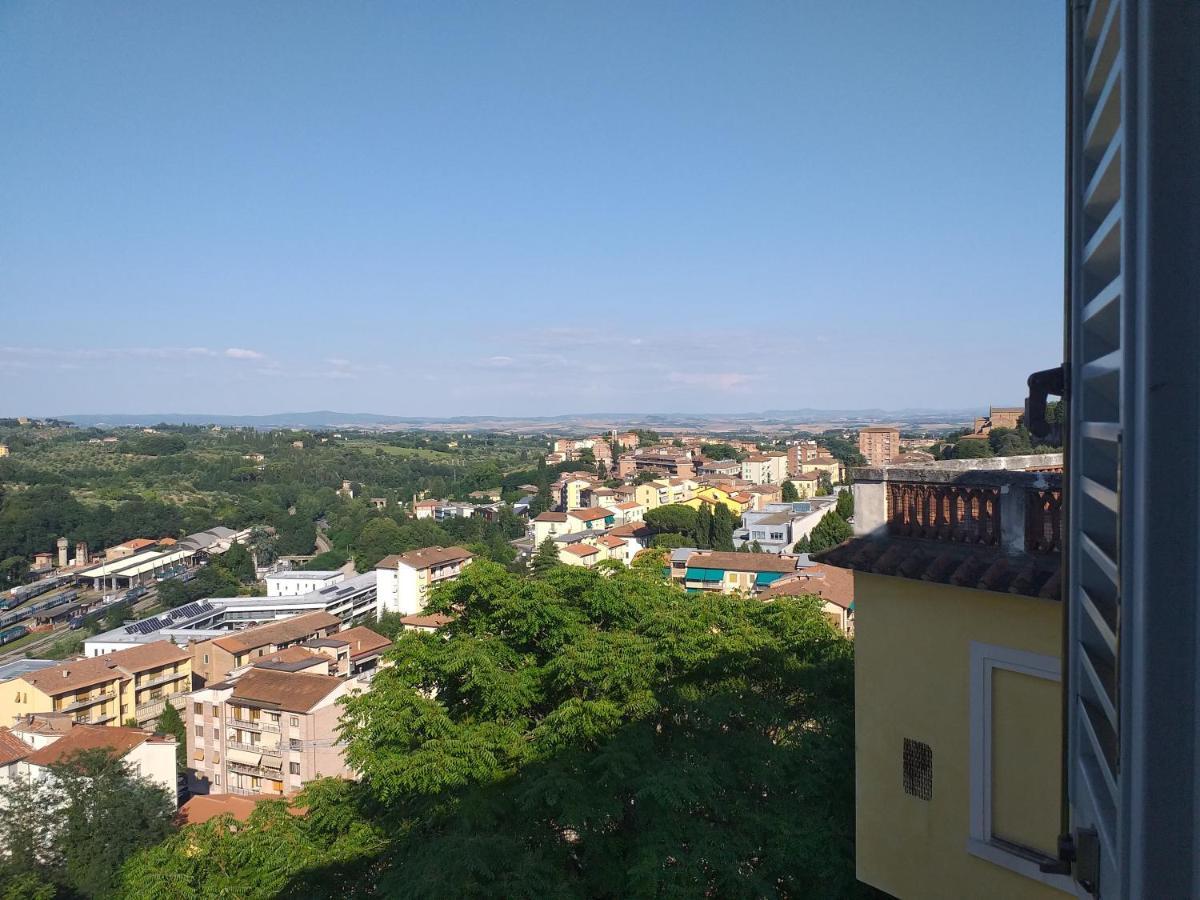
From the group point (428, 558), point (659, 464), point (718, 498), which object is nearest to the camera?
point (428, 558)

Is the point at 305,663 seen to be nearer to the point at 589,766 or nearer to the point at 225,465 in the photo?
the point at 589,766

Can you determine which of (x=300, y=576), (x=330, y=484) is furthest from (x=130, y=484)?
(x=300, y=576)

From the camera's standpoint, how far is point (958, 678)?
3.01 meters

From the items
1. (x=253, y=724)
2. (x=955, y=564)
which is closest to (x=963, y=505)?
(x=955, y=564)

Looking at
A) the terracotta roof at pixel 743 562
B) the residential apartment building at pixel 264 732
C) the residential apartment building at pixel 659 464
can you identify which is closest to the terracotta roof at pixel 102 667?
the residential apartment building at pixel 264 732

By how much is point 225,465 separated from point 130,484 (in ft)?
41.0

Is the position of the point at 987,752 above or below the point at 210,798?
above

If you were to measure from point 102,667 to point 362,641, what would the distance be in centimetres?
770

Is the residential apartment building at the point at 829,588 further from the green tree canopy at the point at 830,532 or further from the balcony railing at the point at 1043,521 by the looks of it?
the balcony railing at the point at 1043,521

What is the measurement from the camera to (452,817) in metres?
5.84

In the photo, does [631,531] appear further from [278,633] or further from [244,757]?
[244,757]

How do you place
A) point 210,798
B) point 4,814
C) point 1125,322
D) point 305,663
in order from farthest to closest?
point 305,663, point 210,798, point 4,814, point 1125,322

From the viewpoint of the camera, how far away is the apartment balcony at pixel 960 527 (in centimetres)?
275

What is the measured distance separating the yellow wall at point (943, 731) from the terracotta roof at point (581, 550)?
33.4 m
